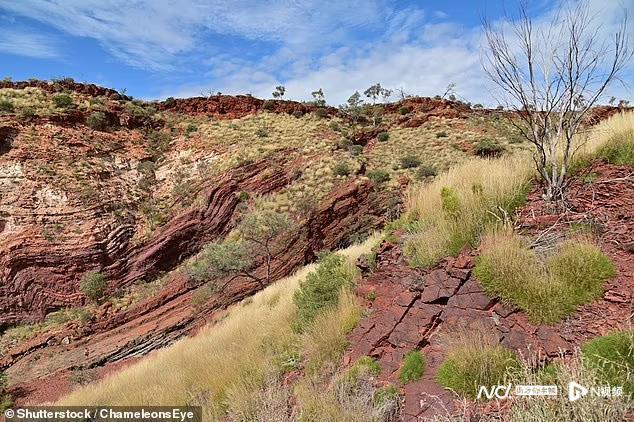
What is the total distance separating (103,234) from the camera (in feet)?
70.7

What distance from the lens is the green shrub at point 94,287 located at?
19.3 meters

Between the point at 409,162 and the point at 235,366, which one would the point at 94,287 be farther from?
the point at 409,162

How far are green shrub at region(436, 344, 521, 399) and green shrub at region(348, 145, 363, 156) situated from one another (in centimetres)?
2352

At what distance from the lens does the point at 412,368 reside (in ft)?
14.5

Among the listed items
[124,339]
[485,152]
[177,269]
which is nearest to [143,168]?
[177,269]

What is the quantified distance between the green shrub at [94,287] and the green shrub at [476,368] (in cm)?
1901

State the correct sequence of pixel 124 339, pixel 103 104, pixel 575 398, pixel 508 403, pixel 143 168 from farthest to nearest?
pixel 103 104
pixel 143 168
pixel 124 339
pixel 508 403
pixel 575 398

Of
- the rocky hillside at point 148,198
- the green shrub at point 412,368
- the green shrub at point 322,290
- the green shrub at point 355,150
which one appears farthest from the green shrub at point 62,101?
the green shrub at point 412,368

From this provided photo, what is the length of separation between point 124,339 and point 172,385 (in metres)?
12.0

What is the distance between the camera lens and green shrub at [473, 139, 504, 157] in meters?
26.7

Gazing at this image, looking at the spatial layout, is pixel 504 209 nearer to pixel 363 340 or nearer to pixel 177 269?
pixel 363 340

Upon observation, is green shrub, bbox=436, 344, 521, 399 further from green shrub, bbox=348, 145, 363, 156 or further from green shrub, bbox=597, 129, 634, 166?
green shrub, bbox=348, 145, 363, 156

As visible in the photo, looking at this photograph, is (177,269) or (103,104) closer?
(177,269)

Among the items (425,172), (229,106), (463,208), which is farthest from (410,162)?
(463,208)
